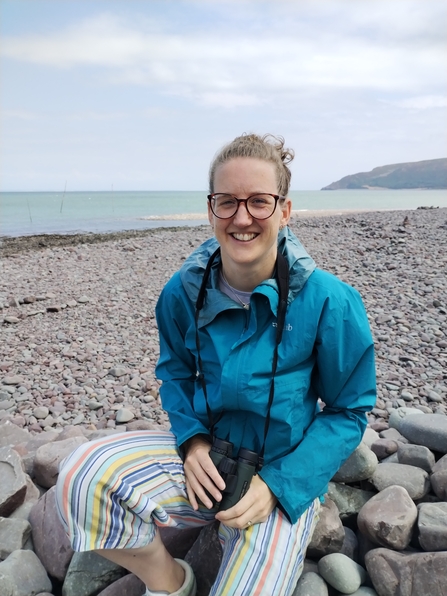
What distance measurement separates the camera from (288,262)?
2.26 m

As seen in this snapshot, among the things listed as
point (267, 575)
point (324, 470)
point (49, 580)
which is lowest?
point (49, 580)

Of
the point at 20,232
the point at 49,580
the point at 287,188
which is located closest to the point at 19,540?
the point at 49,580

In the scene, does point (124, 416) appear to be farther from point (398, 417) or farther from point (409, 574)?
point (409, 574)

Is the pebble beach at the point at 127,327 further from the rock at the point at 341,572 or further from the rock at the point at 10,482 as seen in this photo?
the rock at the point at 341,572

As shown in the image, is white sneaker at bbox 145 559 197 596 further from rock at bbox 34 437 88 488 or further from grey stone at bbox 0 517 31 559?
rock at bbox 34 437 88 488

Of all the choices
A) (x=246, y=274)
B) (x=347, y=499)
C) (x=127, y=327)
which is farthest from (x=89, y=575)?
(x=127, y=327)

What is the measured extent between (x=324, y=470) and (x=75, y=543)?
1023 mm

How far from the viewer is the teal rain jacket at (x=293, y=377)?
2119mm

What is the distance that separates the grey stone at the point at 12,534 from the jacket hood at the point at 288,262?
1.51 metres

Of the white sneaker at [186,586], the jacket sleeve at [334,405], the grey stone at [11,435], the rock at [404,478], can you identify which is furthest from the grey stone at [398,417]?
the grey stone at [11,435]

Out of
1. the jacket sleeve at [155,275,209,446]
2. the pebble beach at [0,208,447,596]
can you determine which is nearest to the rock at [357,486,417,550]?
the pebble beach at [0,208,447,596]

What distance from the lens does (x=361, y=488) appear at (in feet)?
9.17

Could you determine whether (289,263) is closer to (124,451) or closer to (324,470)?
(324,470)

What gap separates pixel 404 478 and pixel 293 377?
105 centimetres
